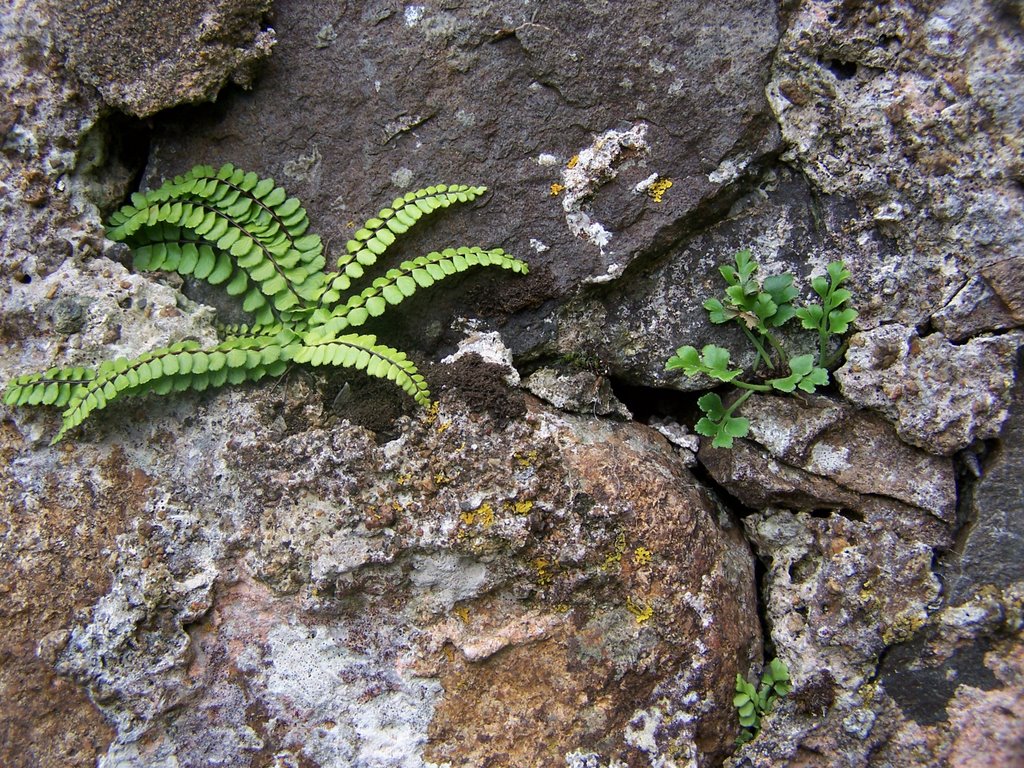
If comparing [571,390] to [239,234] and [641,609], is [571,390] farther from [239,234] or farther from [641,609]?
[239,234]

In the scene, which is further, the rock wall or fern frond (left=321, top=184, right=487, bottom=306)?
fern frond (left=321, top=184, right=487, bottom=306)

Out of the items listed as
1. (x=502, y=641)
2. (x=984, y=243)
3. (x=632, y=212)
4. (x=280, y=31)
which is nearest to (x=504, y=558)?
(x=502, y=641)

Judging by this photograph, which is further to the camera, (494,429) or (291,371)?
(291,371)

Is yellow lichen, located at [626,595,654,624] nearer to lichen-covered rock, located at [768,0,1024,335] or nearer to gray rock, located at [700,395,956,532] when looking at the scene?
gray rock, located at [700,395,956,532]

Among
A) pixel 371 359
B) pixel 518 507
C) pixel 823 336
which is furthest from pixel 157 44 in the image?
pixel 823 336

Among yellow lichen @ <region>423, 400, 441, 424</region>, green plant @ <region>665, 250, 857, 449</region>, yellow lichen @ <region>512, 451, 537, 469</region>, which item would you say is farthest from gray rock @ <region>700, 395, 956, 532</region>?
yellow lichen @ <region>423, 400, 441, 424</region>

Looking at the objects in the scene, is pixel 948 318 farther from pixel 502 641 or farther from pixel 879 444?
pixel 502 641

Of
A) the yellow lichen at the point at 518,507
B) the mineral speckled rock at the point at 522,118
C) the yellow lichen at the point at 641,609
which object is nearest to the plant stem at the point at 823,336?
the mineral speckled rock at the point at 522,118
